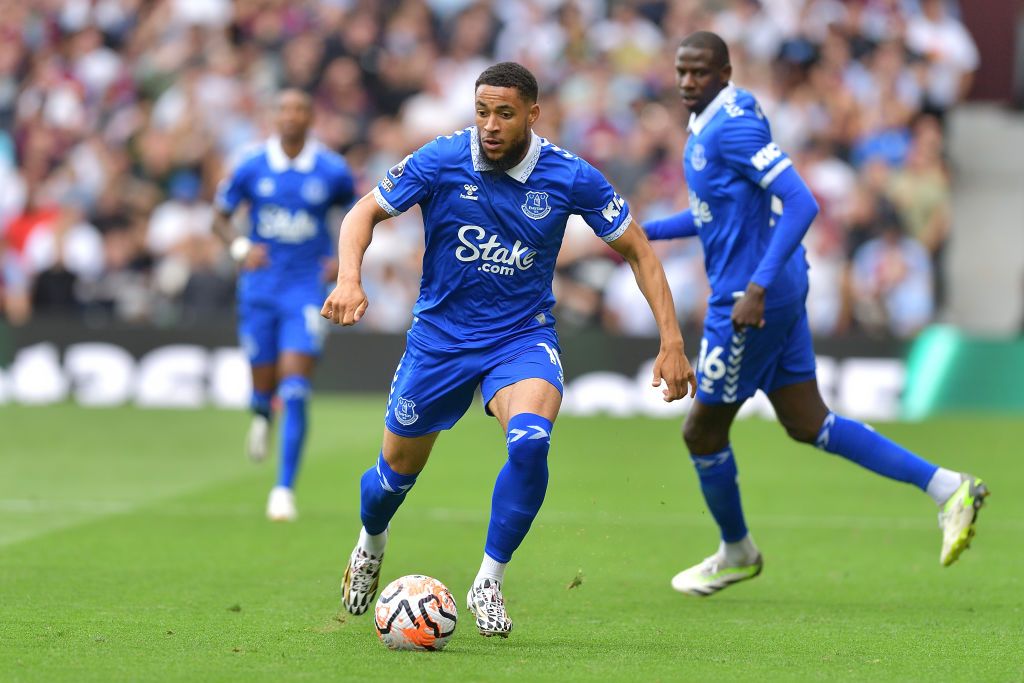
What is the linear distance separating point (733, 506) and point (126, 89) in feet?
53.8

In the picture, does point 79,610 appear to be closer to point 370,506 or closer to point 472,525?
point 370,506

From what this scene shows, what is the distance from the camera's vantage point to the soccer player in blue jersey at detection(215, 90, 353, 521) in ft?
39.9

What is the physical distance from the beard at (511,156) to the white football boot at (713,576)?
2.68 meters

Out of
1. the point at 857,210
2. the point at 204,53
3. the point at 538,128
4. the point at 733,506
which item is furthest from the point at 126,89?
the point at 733,506

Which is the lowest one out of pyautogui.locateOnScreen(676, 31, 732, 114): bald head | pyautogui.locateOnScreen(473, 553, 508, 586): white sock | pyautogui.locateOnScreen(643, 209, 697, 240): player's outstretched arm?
pyautogui.locateOnScreen(473, 553, 508, 586): white sock

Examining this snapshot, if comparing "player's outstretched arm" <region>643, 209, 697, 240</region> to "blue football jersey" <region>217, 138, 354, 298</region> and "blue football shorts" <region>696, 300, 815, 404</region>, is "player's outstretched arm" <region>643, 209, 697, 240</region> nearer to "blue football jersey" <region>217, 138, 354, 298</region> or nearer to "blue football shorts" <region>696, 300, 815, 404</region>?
"blue football shorts" <region>696, 300, 815, 404</region>

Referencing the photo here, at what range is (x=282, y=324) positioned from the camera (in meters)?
12.3

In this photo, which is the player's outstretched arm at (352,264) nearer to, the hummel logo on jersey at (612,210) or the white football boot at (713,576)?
the hummel logo on jersey at (612,210)

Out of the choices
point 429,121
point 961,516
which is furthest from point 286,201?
point 429,121

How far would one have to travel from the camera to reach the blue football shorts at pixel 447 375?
7328 millimetres

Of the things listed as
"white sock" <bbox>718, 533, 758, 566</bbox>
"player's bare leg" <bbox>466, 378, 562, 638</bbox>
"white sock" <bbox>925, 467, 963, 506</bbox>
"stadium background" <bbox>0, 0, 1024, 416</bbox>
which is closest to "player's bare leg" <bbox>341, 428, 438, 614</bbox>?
"player's bare leg" <bbox>466, 378, 562, 638</bbox>

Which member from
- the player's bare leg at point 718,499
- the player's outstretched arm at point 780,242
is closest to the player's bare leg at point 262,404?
the player's bare leg at point 718,499

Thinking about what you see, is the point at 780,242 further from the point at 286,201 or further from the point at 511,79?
the point at 286,201

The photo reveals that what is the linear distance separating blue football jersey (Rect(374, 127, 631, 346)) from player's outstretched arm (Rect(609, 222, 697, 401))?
9 centimetres
